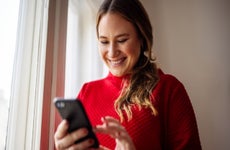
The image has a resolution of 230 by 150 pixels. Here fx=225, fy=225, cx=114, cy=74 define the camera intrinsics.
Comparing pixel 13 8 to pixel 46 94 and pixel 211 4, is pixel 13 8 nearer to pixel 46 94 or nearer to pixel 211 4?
pixel 46 94

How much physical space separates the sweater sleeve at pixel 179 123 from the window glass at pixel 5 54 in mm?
519

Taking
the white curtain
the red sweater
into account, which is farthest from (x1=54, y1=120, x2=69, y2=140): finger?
the white curtain

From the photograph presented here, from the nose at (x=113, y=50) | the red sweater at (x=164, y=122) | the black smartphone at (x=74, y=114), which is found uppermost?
the nose at (x=113, y=50)

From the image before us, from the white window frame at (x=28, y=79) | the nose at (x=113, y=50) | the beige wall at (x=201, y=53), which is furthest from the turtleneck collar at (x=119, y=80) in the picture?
the beige wall at (x=201, y=53)

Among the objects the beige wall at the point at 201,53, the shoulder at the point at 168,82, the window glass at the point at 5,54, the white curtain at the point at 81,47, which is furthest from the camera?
the beige wall at the point at 201,53

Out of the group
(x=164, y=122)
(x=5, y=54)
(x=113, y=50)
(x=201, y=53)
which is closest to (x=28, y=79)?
(x=5, y=54)

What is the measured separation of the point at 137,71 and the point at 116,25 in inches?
7.5

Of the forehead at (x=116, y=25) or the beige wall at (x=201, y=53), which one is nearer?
the forehead at (x=116, y=25)

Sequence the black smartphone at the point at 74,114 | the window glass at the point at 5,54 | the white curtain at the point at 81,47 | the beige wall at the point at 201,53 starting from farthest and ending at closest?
1. the beige wall at the point at 201,53
2. the white curtain at the point at 81,47
3. the window glass at the point at 5,54
4. the black smartphone at the point at 74,114

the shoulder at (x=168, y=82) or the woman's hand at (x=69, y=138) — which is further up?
the shoulder at (x=168, y=82)

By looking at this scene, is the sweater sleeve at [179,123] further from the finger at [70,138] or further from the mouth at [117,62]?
the finger at [70,138]

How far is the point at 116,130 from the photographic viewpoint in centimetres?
52

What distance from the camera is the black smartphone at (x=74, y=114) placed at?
47cm

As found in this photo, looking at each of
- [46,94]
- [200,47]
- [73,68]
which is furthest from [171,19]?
[46,94]
